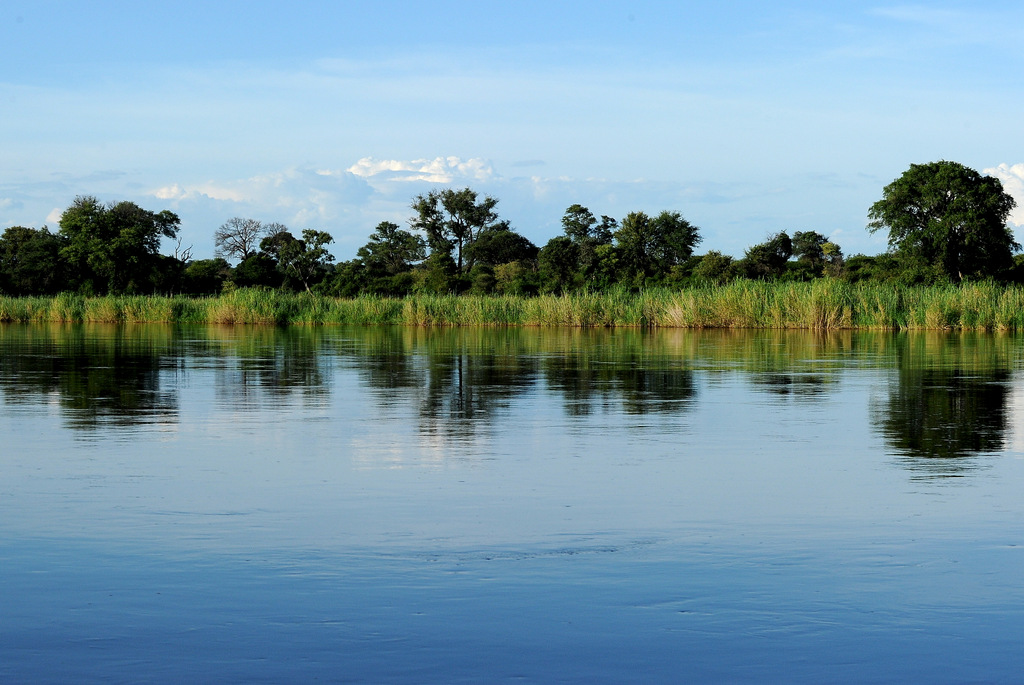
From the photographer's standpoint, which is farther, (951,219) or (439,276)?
(439,276)

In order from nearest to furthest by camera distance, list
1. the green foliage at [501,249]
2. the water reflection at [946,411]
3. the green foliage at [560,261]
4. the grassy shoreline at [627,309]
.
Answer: the water reflection at [946,411], the grassy shoreline at [627,309], the green foliage at [560,261], the green foliage at [501,249]

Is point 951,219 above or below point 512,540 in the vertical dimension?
above

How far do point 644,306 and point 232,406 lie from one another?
106 feet

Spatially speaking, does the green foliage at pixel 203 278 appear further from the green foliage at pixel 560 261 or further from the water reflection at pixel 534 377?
the water reflection at pixel 534 377

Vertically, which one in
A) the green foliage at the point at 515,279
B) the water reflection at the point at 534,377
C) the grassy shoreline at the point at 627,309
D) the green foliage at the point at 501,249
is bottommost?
the water reflection at the point at 534,377

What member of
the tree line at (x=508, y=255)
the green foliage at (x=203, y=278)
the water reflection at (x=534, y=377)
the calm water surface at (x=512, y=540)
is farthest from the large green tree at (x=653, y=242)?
the calm water surface at (x=512, y=540)

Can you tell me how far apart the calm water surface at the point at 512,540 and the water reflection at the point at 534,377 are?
14 centimetres

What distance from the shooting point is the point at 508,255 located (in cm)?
7981

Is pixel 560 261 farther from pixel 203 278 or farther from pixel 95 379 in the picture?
pixel 95 379

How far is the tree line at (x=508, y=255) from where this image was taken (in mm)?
56562

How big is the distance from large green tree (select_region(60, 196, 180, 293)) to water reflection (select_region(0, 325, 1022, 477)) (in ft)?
143

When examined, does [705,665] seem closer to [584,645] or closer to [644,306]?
[584,645]

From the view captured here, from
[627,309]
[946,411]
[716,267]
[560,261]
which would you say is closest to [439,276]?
[560,261]

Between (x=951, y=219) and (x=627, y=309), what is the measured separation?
19.7m
